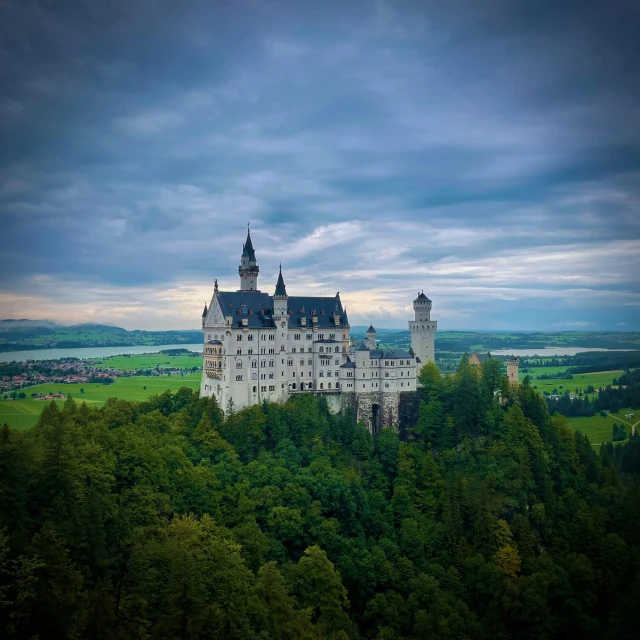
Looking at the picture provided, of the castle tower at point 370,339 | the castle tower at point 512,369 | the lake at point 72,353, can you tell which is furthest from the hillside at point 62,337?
the castle tower at point 512,369

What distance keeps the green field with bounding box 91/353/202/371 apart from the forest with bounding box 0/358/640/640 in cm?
1547

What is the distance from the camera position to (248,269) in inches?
4097

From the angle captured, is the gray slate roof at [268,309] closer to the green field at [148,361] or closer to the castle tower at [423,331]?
the castle tower at [423,331]

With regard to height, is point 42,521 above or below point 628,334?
below

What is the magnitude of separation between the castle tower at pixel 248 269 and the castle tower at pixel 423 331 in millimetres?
26811

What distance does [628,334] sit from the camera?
237 feet

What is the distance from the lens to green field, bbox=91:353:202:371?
111m

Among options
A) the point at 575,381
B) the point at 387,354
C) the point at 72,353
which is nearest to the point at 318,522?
the point at 387,354

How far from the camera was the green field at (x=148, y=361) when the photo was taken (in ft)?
363

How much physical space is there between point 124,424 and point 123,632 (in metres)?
47.1

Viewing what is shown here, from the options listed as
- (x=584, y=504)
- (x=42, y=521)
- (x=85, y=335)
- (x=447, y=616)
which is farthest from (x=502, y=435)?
(x=42, y=521)

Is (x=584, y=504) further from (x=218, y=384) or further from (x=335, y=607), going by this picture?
(x=218, y=384)

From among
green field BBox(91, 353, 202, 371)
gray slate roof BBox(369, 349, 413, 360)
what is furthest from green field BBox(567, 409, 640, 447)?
green field BBox(91, 353, 202, 371)

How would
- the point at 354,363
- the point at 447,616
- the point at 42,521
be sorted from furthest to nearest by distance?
the point at 354,363
the point at 447,616
the point at 42,521
